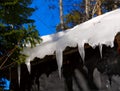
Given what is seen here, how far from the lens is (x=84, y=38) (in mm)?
5594

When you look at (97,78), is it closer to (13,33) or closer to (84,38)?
(84,38)

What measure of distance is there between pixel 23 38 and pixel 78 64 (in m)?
1.15

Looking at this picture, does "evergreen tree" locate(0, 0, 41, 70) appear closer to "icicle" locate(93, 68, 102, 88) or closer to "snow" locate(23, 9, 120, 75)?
"snow" locate(23, 9, 120, 75)

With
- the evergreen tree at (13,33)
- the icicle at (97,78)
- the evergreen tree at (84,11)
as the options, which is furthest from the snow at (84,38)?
the evergreen tree at (84,11)

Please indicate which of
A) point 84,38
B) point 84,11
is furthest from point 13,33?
point 84,11

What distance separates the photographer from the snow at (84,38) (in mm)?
5295

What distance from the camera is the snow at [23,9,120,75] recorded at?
208 inches

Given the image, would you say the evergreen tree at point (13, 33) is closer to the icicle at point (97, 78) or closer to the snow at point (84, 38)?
the snow at point (84, 38)

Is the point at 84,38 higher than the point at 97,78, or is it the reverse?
the point at 84,38

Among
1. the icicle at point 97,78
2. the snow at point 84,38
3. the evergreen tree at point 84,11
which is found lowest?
the icicle at point 97,78

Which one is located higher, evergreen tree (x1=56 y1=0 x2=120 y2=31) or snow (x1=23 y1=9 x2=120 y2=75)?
evergreen tree (x1=56 y1=0 x2=120 y2=31)

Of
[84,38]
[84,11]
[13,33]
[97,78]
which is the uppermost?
[84,11]

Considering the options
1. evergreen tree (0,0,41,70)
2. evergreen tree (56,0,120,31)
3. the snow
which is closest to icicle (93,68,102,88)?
the snow

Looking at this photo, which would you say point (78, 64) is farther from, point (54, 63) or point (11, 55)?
point (11, 55)
